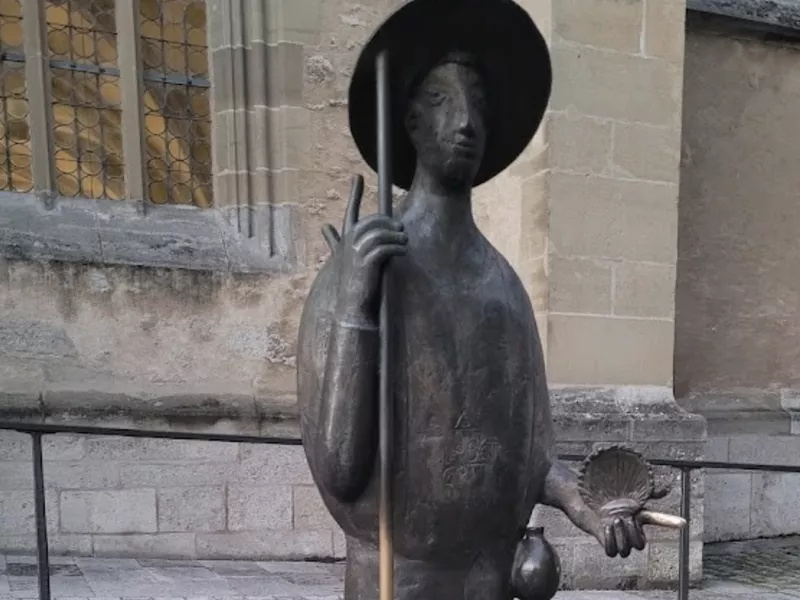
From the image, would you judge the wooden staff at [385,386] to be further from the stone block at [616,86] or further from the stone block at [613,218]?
the stone block at [616,86]

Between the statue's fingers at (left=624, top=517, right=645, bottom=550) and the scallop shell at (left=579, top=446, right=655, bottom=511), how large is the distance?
3cm

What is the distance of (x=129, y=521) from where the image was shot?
4.24 metres

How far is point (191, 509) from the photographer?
435 centimetres

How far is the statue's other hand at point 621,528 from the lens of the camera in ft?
4.07

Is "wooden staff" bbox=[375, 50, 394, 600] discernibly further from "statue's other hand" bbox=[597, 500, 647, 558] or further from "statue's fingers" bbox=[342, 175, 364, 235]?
"statue's other hand" bbox=[597, 500, 647, 558]

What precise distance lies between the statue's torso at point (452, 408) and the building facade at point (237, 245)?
2822 millimetres

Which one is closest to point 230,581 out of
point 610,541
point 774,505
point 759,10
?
point 610,541

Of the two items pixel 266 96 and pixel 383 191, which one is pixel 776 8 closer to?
pixel 266 96

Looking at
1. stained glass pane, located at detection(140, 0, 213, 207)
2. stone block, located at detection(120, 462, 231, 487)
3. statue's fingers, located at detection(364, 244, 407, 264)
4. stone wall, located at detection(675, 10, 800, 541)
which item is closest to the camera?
statue's fingers, located at detection(364, 244, 407, 264)

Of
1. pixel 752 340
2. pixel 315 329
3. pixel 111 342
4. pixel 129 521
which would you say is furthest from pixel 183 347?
pixel 752 340

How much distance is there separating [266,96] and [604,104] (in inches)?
77.6

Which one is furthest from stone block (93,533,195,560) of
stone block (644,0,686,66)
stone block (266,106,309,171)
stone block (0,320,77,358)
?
stone block (644,0,686,66)

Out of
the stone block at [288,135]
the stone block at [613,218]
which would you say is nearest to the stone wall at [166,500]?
the stone block at [288,135]

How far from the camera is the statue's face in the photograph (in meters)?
1.25
